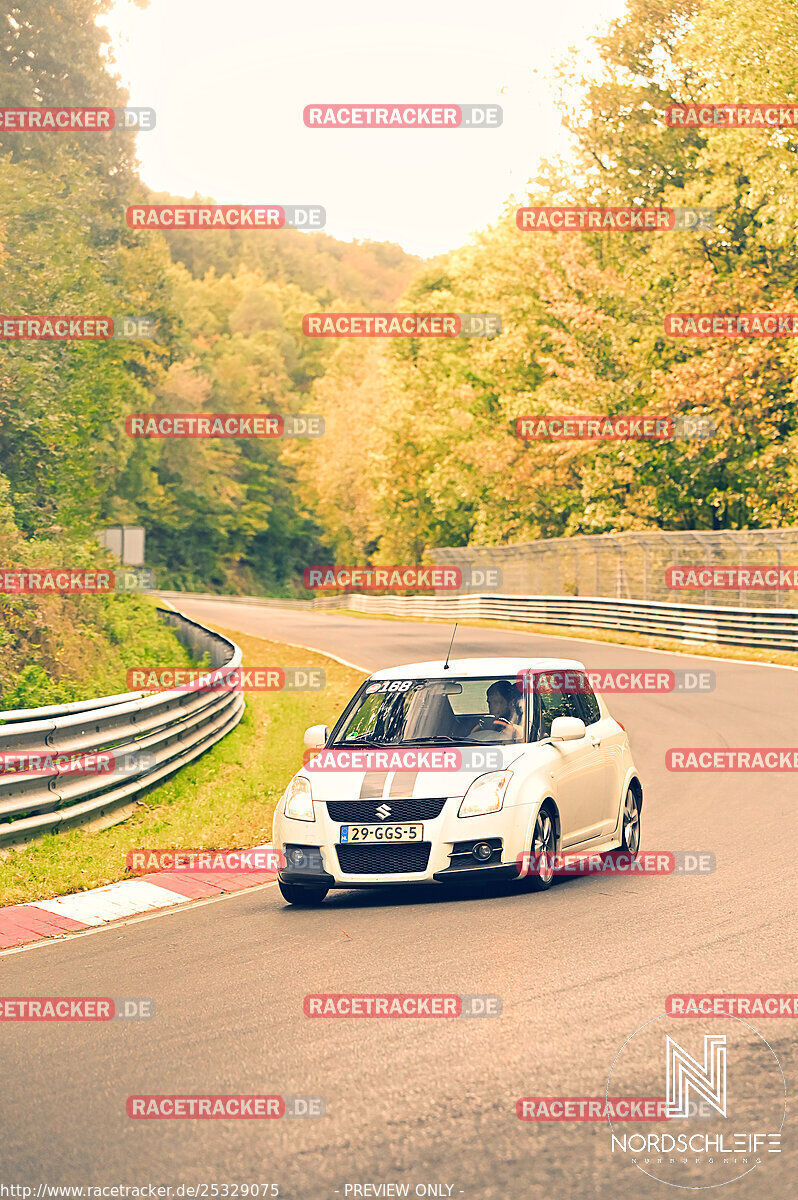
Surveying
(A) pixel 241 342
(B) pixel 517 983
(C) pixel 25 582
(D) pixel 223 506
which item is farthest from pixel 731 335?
(A) pixel 241 342

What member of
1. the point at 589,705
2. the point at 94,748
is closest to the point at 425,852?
the point at 589,705

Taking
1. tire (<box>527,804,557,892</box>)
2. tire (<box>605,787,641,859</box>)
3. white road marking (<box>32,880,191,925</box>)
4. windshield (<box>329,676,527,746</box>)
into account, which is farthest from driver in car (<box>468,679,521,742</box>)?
white road marking (<box>32,880,191,925</box>)

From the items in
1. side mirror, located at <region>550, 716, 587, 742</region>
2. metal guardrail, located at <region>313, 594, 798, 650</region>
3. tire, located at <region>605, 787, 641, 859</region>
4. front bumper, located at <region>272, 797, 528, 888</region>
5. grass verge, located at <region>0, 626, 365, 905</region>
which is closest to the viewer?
front bumper, located at <region>272, 797, 528, 888</region>

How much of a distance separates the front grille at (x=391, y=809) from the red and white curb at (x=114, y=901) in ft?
4.64

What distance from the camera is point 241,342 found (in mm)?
118938

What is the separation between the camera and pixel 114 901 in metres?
9.77

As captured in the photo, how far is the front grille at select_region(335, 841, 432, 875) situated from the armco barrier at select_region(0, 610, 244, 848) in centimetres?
276

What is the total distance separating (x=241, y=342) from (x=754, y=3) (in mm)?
82791

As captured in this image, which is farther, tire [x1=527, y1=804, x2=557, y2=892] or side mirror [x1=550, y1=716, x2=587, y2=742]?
side mirror [x1=550, y1=716, x2=587, y2=742]

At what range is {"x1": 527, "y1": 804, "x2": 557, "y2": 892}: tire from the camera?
9484 mm

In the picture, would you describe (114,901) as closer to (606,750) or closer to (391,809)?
(391,809)

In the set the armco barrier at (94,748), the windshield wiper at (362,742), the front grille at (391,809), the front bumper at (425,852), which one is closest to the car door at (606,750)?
the front bumper at (425,852)

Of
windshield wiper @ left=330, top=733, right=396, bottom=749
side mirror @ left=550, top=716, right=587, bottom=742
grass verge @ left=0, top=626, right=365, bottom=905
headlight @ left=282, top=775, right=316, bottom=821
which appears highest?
side mirror @ left=550, top=716, right=587, bottom=742

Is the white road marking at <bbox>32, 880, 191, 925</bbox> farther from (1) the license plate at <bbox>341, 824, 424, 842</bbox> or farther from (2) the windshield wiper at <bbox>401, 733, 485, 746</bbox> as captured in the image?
(2) the windshield wiper at <bbox>401, 733, 485, 746</bbox>
